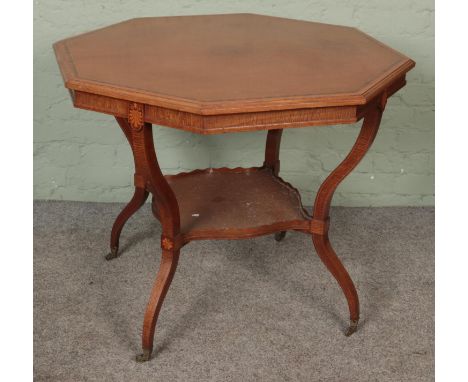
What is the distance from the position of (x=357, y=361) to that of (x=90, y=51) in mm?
1467

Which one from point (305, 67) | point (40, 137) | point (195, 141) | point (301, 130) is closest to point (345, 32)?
point (305, 67)

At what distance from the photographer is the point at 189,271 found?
10.8 feet

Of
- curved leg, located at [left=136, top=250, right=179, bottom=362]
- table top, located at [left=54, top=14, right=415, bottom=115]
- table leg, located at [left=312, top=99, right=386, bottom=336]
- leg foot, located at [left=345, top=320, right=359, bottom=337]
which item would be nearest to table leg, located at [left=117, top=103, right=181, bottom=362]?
curved leg, located at [left=136, top=250, right=179, bottom=362]

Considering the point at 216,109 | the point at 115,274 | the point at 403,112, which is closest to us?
the point at 216,109

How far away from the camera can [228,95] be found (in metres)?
2.25

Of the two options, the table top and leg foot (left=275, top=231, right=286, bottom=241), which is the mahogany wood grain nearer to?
leg foot (left=275, top=231, right=286, bottom=241)

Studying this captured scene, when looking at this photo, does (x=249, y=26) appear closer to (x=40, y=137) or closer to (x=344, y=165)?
(x=344, y=165)

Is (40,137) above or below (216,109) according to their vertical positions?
below

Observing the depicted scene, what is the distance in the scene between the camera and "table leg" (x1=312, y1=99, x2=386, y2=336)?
2594mm

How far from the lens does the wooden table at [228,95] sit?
2.26m

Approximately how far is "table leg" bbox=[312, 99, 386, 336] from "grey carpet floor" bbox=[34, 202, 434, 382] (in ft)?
0.44

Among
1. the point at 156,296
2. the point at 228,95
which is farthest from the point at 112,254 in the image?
the point at 228,95

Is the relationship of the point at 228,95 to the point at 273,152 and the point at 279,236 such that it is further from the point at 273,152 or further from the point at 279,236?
the point at 279,236

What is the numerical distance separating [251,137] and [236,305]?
1.03m
